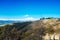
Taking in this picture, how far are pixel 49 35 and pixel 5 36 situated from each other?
2884 cm

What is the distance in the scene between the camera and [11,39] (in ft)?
327

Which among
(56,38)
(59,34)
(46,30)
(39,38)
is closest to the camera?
(39,38)

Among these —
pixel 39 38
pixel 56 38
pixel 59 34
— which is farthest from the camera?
pixel 59 34

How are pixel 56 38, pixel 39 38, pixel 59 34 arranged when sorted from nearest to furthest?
pixel 39 38 → pixel 56 38 → pixel 59 34

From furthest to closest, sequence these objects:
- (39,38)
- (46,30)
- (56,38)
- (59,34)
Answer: (46,30), (59,34), (56,38), (39,38)

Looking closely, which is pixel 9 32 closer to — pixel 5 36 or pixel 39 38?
pixel 5 36

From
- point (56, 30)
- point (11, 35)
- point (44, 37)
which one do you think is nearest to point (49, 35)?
point (44, 37)

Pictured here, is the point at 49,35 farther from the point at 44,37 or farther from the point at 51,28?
the point at 51,28

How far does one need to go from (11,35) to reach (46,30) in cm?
3069

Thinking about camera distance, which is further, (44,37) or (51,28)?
(51,28)

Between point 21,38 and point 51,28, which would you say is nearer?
point 21,38

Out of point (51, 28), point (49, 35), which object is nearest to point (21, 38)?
point (49, 35)

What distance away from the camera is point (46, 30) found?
406ft

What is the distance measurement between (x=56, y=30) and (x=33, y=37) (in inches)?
1107
